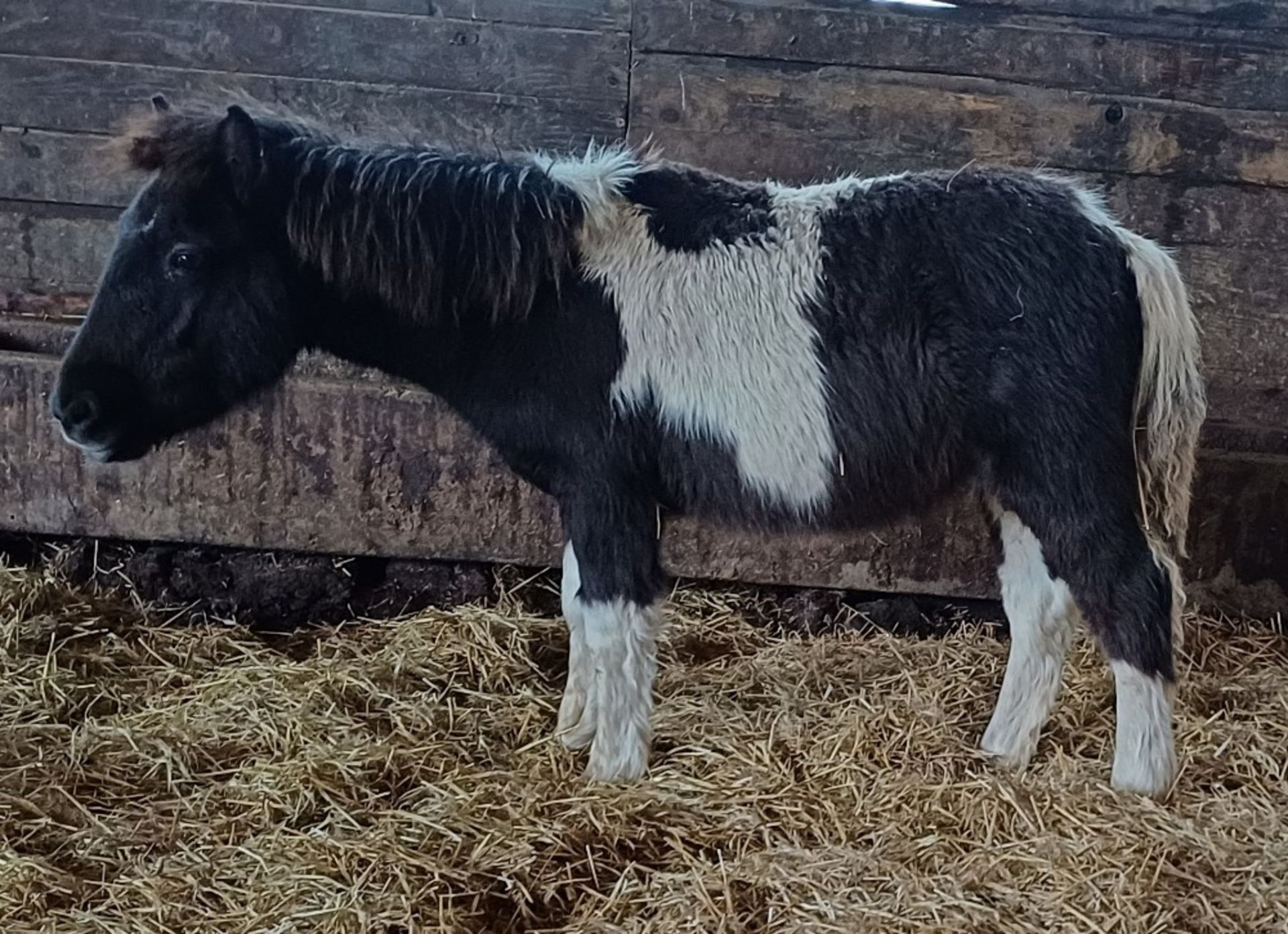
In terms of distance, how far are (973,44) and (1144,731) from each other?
222 cm

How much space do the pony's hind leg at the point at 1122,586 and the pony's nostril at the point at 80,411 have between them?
2.10 metres

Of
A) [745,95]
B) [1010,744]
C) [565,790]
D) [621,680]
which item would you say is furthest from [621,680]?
[745,95]

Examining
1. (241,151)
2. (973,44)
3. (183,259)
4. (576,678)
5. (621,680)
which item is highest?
(973,44)

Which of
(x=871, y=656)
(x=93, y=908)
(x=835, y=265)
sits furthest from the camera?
(x=871, y=656)

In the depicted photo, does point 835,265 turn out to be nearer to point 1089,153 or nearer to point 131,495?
point 1089,153

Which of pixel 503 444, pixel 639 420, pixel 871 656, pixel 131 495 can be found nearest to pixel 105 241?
pixel 131 495

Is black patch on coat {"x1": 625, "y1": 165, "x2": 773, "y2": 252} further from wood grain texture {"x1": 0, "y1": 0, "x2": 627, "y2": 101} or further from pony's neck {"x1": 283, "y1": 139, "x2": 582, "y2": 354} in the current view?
wood grain texture {"x1": 0, "y1": 0, "x2": 627, "y2": 101}

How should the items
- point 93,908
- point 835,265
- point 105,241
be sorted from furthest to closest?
point 105,241
point 835,265
point 93,908

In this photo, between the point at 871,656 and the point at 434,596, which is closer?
the point at 871,656

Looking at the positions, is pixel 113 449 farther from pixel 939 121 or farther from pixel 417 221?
pixel 939 121

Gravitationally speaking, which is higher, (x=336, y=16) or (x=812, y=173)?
(x=336, y=16)

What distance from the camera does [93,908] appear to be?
6.81 ft

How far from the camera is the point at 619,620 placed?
2.55 meters

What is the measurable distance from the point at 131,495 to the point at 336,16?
1663 mm
